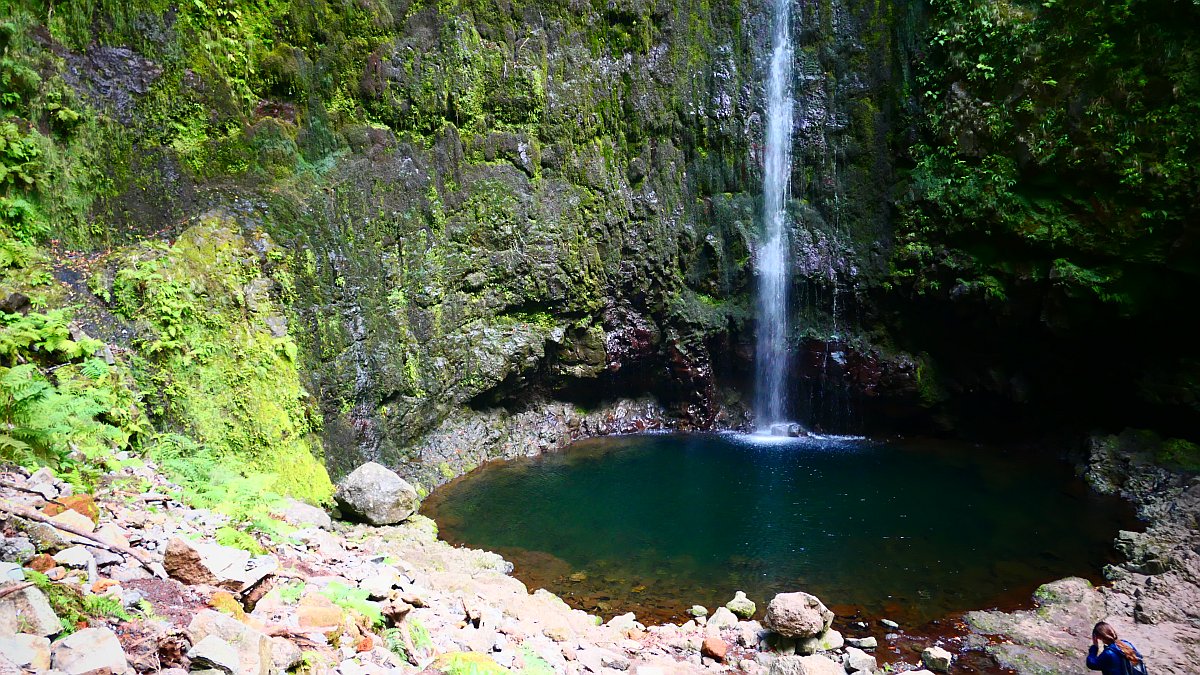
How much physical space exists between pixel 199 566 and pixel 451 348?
10898 mm

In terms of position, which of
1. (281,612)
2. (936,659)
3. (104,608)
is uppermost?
(104,608)

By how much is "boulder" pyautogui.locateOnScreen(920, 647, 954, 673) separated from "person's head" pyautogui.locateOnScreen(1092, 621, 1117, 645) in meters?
1.62

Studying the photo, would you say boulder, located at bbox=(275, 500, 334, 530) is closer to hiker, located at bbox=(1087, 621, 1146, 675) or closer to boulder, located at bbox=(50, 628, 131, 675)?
boulder, located at bbox=(50, 628, 131, 675)

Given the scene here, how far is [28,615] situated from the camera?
285 centimetres

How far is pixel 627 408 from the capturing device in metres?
19.0

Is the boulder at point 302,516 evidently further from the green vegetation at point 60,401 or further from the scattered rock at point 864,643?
the scattered rock at point 864,643

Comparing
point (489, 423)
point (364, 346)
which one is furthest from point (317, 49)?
point (489, 423)

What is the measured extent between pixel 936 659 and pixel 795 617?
1.88 m

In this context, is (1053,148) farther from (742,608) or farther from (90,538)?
(90,538)

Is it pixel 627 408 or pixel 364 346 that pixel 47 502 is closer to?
pixel 364 346

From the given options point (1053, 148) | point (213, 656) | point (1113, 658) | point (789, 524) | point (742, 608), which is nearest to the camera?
point (213, 656)

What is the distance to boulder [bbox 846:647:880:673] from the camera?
7051mm

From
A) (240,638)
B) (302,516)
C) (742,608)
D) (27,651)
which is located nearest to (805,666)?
(742,608)

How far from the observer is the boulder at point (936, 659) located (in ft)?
24.9
